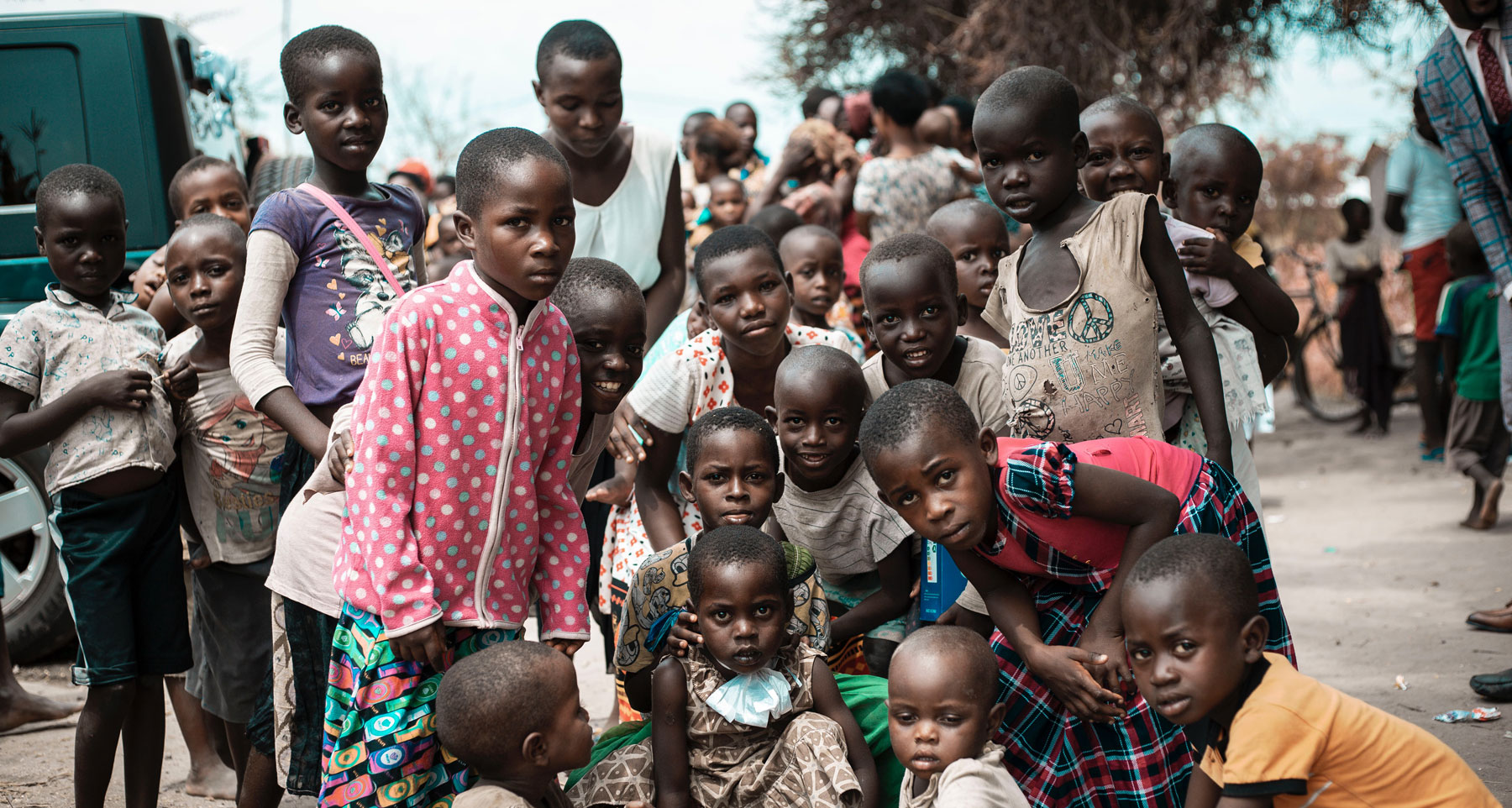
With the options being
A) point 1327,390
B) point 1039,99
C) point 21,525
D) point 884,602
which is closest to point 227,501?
point 884,602

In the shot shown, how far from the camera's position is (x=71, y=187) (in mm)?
3117

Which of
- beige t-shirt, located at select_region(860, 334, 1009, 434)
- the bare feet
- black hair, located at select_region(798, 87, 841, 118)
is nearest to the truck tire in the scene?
the bare feet

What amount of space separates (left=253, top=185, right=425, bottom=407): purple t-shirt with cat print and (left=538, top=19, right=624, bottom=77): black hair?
1.08 metres

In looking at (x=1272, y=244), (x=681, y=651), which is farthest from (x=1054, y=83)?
(x=1272, y=244)

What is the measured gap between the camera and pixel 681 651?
265 centimetres

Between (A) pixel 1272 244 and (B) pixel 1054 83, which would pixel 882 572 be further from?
(A) pixel 1272 244

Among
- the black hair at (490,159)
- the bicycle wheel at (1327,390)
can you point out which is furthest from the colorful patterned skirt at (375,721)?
the bicycle wheel at (1327,390)

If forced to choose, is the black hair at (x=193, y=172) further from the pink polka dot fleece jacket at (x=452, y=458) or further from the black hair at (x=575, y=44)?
the pink polka dot fleece jacket at (x=452, y=458)

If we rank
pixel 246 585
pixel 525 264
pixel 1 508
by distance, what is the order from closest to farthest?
pixel 525 264, pixel 246 585, pixel 1 508

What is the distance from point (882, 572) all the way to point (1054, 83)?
1.34m

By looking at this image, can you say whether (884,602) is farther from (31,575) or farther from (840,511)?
(31,575)

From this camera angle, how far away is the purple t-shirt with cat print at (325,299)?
2596 mm

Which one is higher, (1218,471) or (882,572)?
(1218,471)

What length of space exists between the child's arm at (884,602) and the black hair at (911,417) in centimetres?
65
